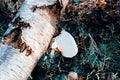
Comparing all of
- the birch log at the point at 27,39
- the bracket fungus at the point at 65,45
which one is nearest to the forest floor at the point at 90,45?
the bracket fungus at the point at 65,45

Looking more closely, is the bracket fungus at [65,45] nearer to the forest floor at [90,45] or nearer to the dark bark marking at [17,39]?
the forest floor at [90,45]

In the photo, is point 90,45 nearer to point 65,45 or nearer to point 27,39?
point 65,45

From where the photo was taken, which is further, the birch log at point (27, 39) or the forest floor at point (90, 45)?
the forest floor at point (90, 45)

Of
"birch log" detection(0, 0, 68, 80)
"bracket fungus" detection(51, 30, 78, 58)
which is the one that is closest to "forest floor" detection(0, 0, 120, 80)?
"bracket fungus" detection(51, 30, 78, 58)

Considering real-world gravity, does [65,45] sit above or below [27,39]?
below

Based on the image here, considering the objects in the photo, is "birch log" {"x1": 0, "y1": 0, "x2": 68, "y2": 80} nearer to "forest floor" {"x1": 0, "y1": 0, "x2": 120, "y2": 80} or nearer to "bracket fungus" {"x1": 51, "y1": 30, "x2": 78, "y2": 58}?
"bracket fungus" {"x1": 51, "y1": 30, "x2": 78, "y2": 58}

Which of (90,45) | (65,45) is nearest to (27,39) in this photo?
(65,45)

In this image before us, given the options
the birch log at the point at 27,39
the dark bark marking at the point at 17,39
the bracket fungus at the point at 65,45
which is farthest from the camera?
the bracket fungus at the point at 65,45
